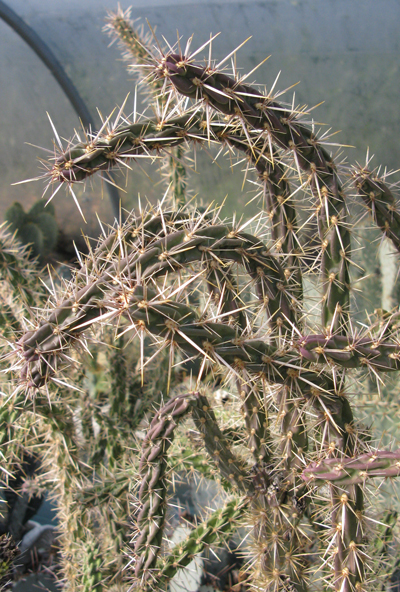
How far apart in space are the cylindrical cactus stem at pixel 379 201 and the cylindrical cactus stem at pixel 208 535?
75cm

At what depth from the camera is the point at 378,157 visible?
8.11ft

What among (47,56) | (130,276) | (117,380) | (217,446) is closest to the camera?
(130,276)

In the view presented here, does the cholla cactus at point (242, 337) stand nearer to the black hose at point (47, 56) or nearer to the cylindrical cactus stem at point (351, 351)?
the cylindrical cactus stem at point (351, 351)

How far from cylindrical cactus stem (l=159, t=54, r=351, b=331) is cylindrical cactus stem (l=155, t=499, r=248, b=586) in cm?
56

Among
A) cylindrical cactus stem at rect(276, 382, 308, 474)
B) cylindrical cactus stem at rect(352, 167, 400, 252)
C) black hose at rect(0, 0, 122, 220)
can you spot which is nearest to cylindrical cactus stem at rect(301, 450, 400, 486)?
cylindrical cactus stem at rect(276, 382, 308, 474)

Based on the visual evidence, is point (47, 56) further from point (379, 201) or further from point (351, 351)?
point (351, 351)

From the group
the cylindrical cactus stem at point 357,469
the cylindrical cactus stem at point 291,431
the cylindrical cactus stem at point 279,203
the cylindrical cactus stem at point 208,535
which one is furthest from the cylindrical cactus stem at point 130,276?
the cylindrical cactus stem at point 208,535

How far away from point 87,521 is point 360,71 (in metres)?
2.35

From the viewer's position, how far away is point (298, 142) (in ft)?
3.14

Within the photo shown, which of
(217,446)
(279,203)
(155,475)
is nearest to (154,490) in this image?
(155,475)

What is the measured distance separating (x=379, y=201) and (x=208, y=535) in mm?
939

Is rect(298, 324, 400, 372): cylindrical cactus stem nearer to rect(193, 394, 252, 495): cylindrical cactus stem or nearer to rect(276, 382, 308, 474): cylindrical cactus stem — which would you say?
rect(276, 382, 308, 474): cylindrical cactus stem

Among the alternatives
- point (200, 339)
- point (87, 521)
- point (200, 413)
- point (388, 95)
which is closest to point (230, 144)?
point (200, 339)

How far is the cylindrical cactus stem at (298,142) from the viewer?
0.85 m
